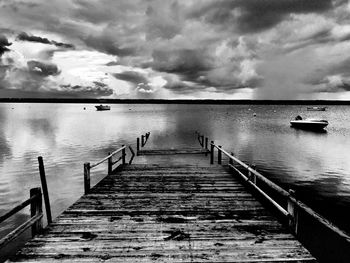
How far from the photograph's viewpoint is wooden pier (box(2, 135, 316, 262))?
16.2ft

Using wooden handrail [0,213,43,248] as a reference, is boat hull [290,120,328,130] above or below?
above

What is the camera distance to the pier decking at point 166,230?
4.93 meters

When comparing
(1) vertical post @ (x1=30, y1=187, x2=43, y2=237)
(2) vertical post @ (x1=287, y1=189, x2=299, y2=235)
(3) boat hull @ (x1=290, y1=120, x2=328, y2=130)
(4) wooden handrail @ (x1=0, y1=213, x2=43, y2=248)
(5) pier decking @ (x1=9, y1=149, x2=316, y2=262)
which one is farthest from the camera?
(3) boat hull @ (x1=290, y1=120, x2=328, y2=130)

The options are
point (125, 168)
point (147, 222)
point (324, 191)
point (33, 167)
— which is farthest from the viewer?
point (33, 167)

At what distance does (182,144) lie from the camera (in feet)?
109

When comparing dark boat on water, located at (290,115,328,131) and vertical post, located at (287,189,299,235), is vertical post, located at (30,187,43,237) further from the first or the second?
dark boat on water, located at (290,115,328,131)

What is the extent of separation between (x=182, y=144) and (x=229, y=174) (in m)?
22.0

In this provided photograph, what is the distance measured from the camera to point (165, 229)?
6.03 m

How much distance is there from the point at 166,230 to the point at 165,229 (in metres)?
0.05

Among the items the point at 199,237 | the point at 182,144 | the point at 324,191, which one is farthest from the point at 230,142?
the point at 199,237

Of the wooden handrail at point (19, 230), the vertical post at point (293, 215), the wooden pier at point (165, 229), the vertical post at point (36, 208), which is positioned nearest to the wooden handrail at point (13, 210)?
the vertical post at point (36, 208)

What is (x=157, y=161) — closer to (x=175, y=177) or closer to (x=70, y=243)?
(x=175, y=177)

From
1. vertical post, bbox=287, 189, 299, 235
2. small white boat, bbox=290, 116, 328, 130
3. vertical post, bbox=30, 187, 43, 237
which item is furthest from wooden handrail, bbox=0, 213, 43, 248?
small white boat, bbox=290, 116, 328, 130

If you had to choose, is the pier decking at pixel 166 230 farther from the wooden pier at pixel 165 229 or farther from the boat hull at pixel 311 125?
the boat hull at pixel 311 125
